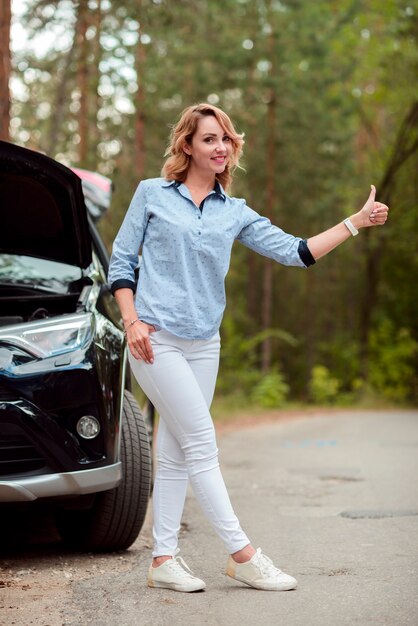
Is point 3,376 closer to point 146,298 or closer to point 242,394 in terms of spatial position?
point 146,298

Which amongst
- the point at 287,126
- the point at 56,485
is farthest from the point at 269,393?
the point at 56,485

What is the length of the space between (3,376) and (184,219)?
1.12 metres

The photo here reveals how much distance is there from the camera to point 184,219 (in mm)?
4309

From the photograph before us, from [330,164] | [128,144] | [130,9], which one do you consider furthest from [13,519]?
[330,164]

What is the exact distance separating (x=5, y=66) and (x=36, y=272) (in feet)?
18.4

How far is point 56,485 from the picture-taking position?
4.60 metres

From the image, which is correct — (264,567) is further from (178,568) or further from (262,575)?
(178,568)

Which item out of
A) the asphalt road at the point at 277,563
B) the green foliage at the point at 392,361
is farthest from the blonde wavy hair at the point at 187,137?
the green foliage at the point at 392,361

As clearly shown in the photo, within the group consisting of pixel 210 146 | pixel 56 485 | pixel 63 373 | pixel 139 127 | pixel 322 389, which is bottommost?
pixel 322 389

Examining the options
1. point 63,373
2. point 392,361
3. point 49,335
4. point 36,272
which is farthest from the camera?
point 392,361

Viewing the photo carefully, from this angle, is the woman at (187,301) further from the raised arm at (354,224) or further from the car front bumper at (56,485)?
the car front bumper at (56,485)

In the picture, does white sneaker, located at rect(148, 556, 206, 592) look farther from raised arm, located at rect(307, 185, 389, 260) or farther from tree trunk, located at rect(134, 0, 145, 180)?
tree trunk, located at rect(134, 0, 145, 180)

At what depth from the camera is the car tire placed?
5090mm

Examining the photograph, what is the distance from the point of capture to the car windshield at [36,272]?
5.73 meters
